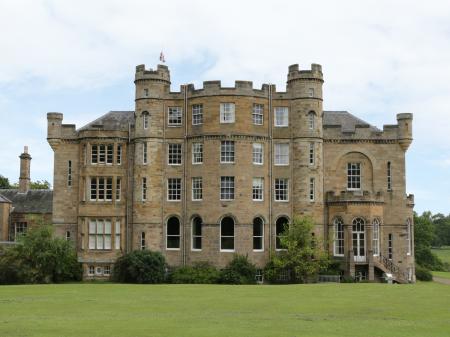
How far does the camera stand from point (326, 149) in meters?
55.9

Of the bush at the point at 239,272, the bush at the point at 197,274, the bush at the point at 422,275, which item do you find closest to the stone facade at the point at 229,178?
the bush at the point at 197,274

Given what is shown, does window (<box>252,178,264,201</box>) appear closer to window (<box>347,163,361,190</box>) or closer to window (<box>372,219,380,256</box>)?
window (<box>347,163,361,190</box>)

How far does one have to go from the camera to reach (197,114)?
178ft

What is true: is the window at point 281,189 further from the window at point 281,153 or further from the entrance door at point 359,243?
the entrance door at point 359,243

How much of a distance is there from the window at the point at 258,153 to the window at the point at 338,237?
7467 millimetres

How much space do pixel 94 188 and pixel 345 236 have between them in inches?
A: 785

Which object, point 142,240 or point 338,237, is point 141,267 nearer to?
point 142,240

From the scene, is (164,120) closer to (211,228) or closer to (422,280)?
(211,228)

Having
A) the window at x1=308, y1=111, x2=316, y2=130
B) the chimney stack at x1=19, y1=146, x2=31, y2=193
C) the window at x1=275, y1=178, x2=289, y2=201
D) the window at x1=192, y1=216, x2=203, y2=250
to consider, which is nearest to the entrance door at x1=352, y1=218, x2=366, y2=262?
the window at x1=275, y1=178, x2=289, y2=201

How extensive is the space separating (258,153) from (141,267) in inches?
494

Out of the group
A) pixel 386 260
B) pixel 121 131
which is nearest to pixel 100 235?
pixel 121 131
